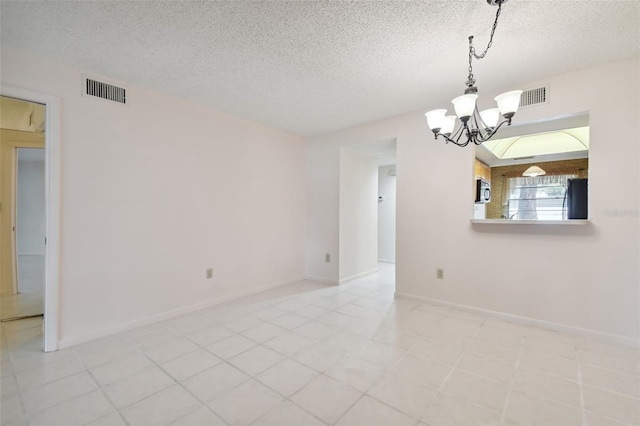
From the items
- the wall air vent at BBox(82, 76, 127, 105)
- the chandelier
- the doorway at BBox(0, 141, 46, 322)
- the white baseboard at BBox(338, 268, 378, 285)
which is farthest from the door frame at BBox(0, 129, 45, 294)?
the chandelier

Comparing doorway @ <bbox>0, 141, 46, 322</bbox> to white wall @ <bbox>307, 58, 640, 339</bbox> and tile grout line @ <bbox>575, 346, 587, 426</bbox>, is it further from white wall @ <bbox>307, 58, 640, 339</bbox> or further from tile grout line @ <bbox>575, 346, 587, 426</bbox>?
tile grout line @ <bbox>575, 346, 587, 426</bbox>

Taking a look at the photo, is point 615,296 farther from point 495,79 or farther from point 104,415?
point 104,415

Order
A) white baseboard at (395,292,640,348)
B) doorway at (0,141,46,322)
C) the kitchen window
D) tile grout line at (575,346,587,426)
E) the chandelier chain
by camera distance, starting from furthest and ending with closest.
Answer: the kitchen window < doorway at (0,141,46,322) < white baseboard at (395,292,640,348) < the chandelier chain < tile grout line at (575,346,587,426)

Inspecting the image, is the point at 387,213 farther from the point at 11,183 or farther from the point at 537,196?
the point at 11,183

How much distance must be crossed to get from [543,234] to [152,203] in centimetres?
401

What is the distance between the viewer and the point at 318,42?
6.80 feet

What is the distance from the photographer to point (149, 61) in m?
2.34

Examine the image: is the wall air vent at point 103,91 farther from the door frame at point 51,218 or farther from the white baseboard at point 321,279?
the white baseboard at point 321,279

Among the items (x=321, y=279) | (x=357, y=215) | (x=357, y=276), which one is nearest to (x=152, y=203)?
(x=321, y=279)

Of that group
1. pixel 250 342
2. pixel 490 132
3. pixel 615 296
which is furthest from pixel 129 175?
pixel 615 296

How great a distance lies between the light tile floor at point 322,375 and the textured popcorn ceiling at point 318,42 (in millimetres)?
2417

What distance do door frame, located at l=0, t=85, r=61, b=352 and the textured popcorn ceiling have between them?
1.63ft

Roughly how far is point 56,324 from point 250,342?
1.60m

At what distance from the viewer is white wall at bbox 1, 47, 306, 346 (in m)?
2.38
